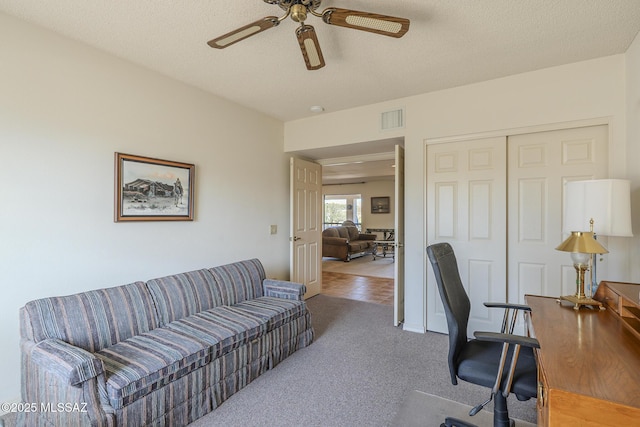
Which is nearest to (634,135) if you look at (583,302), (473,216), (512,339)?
(473,216)

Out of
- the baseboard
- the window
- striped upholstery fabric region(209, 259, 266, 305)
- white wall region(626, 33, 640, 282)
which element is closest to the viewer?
white wall region(626, 33, 640, 282)

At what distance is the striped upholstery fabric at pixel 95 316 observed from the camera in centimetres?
178

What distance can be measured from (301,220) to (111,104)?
2.64 meters

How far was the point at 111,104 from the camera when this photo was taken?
2482mm

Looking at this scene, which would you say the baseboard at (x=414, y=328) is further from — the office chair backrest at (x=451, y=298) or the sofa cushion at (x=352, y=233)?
the sofa cushion at (x=352, y=233)

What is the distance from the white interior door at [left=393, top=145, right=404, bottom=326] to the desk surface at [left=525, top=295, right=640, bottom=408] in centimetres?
176

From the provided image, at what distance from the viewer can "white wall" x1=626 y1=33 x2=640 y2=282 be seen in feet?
7.16

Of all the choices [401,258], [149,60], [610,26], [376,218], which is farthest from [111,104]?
[376,218]

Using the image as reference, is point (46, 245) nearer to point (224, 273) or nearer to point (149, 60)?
point (224, 273)

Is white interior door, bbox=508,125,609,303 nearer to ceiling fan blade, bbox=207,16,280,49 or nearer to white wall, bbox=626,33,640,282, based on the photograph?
white wall, bbox=626,33,640,282

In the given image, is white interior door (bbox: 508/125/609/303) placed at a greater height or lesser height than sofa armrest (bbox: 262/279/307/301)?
greater

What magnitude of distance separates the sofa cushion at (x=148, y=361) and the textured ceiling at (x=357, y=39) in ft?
7.00

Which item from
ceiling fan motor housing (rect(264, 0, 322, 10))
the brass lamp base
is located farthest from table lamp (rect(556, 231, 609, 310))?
ceiling fan motor housing (rect(264, 0, 322, 10))

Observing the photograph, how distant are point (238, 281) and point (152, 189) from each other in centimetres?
116
